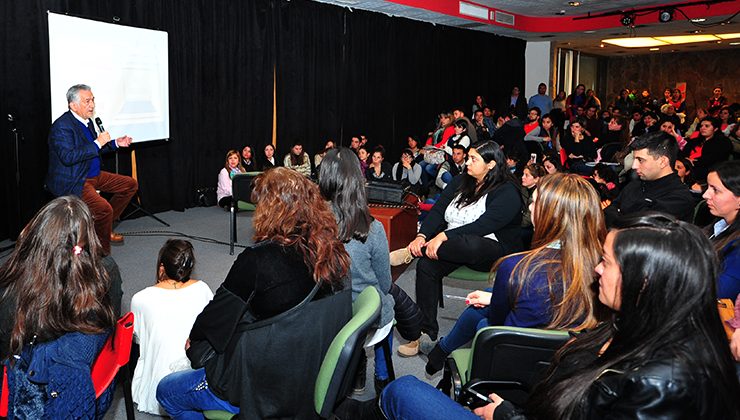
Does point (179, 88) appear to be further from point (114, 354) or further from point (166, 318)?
point (114, 354)

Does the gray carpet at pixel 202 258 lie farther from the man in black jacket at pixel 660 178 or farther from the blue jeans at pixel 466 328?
the man in black jacket at pixel 660 178

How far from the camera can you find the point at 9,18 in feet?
18.1

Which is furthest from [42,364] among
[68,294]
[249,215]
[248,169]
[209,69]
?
[209,69]

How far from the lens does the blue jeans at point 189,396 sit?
209cm

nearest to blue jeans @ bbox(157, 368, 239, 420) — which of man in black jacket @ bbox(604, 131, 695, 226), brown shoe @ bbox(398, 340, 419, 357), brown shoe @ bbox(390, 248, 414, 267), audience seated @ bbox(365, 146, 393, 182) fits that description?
brown shoe @ bbox(398, 340, 419, 357)

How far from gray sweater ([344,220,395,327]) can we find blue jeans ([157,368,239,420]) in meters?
0.78

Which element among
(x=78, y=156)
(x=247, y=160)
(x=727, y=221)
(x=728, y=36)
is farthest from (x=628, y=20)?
(x=78, y=156)

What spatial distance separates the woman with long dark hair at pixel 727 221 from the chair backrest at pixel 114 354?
2.18m

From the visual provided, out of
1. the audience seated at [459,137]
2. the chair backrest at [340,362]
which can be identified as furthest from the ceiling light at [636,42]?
the chair backrest at [340,362]

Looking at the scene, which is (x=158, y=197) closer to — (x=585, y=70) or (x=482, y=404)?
(x=482, y=404)

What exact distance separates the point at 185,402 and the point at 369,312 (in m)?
0.74

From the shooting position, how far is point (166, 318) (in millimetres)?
2600

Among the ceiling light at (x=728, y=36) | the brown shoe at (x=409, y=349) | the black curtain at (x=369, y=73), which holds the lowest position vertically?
the brown shoe at (x=409, y=349)

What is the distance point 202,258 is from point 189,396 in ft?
10.8
